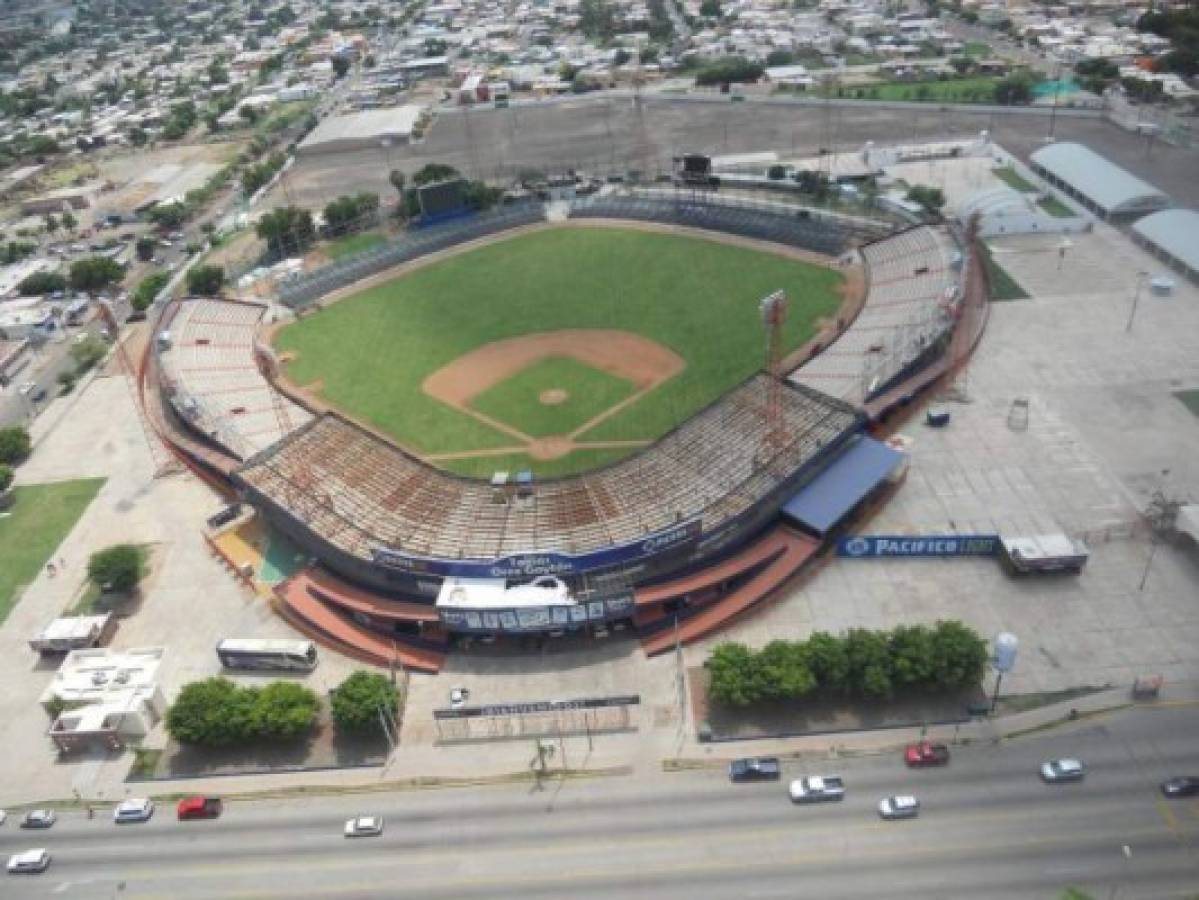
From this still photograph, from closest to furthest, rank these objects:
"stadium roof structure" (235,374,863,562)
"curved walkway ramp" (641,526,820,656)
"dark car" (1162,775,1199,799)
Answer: "dark car" (1162,775,1199,799)
"curved walkway ramp" (641,526,820,656)
"stadium roof structure" (235,374,863,562)

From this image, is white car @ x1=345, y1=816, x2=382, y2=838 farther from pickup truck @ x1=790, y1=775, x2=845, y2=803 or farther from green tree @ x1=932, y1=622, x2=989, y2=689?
green tree @ x1=932, y1=622, x2=989, y2=689

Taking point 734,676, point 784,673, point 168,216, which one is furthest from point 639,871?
point 168,216

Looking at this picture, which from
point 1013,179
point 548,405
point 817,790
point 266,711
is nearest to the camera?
point 817,790

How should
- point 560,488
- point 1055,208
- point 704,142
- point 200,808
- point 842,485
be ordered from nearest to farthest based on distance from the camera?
1. point 200,808
2. point 842,485
3. point 560,488
4. point 1055,208
5. point 704,142

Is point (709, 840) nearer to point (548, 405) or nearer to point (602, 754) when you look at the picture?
point (602, 754)

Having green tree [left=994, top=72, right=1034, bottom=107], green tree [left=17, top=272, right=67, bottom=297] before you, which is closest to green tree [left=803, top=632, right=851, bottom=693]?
green tree [left=17, top=272, right=67, bottom=297]

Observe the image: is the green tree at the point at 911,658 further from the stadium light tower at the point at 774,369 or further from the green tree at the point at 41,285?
the green tree at the point at 41,285
